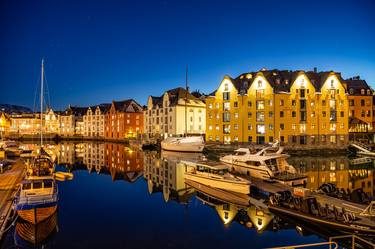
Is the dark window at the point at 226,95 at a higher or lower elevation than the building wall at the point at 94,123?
higher

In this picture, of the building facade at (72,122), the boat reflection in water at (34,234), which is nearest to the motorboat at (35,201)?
the boat reflection in water at (34,234)

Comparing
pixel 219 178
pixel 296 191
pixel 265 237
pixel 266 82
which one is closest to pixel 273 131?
pixel 266 82

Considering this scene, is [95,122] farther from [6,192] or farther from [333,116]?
[6,192]

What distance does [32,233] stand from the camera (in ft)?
58.4

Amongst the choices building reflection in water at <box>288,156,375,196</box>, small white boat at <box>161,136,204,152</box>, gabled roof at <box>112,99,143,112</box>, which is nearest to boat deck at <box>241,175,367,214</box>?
building reflection in water at <box>288,156,375,196</box>

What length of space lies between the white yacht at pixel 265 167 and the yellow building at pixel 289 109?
29101mm

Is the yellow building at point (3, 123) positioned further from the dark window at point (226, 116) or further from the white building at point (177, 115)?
the dark window at point (226, 116)

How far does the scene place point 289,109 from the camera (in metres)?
69.1

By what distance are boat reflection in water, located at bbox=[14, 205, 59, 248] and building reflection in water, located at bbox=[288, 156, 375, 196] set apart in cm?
2809

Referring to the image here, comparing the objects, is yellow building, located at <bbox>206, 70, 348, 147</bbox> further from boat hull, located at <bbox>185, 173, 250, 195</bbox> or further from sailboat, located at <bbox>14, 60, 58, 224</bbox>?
sailboat, located at <bbox>14, 60, 58, 224</bbox>

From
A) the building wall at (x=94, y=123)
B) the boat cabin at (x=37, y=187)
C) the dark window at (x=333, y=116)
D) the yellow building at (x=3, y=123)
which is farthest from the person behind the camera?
the building wall at (x=94, y=123)

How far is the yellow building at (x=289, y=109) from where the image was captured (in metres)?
69.1

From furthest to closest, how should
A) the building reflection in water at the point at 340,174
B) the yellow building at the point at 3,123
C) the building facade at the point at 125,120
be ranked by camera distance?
the building facade at the point at 125,120 < the yellow building at the point at 3,123 < the building reflection in water at the point at 340,174

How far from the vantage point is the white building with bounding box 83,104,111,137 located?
138 meters
